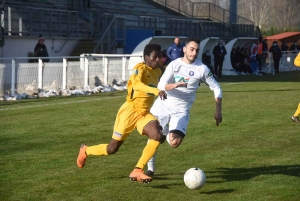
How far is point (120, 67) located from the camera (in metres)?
25.9

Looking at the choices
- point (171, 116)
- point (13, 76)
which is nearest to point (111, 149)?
point (171, 116)

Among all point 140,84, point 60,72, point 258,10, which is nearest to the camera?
point 140,84

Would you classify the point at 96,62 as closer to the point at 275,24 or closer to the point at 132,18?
the point at 132,18

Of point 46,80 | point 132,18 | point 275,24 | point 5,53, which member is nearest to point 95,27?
point 132,18

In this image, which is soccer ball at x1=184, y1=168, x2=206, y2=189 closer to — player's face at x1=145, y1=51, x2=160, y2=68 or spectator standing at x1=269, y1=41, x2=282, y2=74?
player's face at x1=145, y1=51, x2=160, y2=68

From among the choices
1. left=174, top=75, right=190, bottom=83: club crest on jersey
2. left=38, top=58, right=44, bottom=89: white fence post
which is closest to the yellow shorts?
left=174, top=75, right=190, bottom=83: club crest on jersey

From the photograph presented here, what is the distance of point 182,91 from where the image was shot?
841 centimetres

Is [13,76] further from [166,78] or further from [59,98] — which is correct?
[166,78]

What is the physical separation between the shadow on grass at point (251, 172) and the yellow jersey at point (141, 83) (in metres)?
1.39

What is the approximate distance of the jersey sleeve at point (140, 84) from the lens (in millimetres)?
7691

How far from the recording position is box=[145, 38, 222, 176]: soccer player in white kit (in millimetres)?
8141

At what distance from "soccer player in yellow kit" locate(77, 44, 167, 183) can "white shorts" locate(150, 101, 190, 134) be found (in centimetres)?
33

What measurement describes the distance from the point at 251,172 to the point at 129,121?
1.97 meters

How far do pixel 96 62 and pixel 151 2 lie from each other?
22.4m
